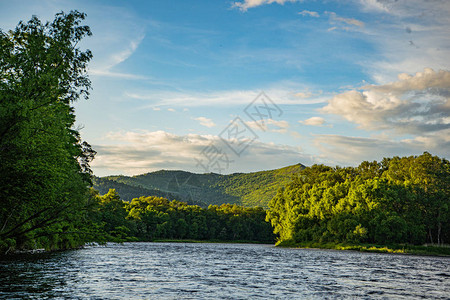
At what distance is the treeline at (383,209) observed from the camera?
320 ft

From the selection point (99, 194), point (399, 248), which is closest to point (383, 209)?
point (399, 248)

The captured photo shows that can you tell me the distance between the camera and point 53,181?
71.4ft

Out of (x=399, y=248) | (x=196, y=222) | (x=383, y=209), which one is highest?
(x=383, y=209)

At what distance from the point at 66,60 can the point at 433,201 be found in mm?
97569

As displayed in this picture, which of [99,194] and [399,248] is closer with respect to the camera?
[399,248]

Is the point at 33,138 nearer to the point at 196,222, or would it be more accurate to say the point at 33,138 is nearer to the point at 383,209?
the point at 383,209

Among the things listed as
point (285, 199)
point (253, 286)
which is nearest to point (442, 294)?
point (253, 286)

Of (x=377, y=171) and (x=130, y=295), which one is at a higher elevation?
(x=377, y=171)

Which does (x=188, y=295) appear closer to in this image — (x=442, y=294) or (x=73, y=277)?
(x=73, y=277)

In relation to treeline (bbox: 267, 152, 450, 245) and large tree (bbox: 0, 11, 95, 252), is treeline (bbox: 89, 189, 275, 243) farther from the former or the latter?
large tree (bbox: 0, 11, 95, 252)

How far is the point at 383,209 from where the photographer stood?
101 m

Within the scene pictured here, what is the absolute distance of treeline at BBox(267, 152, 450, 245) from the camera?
320 feet

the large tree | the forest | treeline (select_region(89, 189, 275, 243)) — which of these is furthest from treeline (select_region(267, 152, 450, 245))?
the large tree

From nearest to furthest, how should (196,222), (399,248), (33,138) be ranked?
(33,138)
(399,248)
(196,222)
